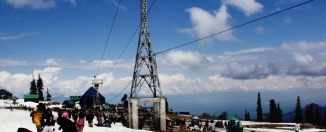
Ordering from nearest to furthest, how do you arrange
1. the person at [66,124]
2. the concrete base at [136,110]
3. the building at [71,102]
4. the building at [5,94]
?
the person at [66,124]
the concrete base at [136,110]
the building at [71,102]
the building at [5,94]

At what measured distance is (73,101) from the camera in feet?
266

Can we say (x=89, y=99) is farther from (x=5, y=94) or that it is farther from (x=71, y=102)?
(x=5, y=94)

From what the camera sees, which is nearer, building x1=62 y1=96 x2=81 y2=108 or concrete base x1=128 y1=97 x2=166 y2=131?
concrete base x1=128 y1=97 x2=166 y2=131

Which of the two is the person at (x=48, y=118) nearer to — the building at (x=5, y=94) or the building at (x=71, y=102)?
the building at (x=71, y=102)

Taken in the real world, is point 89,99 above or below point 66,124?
above

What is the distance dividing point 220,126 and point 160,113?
13792 millimetres

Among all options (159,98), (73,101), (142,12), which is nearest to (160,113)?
(159,98)

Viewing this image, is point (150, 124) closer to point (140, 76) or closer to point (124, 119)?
point (124, 119)

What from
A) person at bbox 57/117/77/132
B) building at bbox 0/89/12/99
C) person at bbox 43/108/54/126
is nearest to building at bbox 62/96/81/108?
building at bbox 0/89/12/99

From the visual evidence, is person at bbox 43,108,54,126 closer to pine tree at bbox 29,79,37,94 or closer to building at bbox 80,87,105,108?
building at bbox 80,87,105,108

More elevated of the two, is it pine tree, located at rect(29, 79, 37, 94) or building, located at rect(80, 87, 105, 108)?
pine tree, located at rect(29, 79, 37, 94)

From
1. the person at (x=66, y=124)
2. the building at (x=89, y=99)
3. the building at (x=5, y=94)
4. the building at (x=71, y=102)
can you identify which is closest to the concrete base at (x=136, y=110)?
the person at (x=66, y=124)

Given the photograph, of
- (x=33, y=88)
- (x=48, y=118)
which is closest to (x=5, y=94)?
(x=33, y=88)

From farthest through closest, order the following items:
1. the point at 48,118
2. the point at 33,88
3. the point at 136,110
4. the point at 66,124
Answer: the point at 33,88, the point at 136,110, the point at 48,118, the point at 66,124
